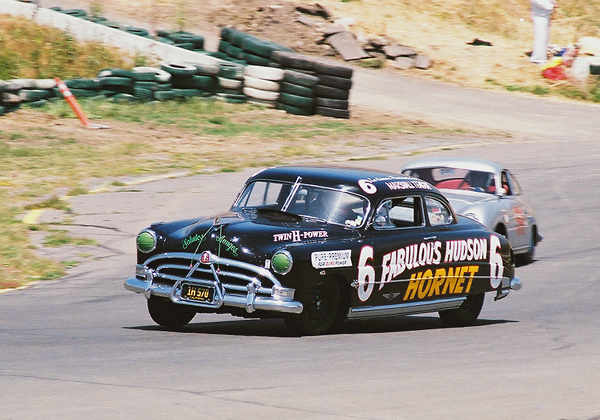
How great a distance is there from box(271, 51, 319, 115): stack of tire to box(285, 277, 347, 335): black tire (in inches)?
612

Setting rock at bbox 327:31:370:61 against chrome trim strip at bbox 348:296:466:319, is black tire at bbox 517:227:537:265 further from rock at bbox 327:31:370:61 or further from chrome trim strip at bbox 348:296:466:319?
rock at bbox 327:31:370:61

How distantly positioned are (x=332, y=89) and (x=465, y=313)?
48.2 feet

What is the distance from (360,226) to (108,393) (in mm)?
3445

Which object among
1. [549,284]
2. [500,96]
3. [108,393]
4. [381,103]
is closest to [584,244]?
[549,284]

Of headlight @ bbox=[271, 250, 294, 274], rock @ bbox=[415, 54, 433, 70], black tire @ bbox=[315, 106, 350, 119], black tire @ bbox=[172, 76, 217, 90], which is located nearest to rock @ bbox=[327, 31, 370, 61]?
rock @ bbox=[415, 54, 433, 70]

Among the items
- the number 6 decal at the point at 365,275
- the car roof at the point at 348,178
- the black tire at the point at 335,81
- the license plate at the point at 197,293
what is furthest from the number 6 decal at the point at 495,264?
the black tire at the point at 335,81

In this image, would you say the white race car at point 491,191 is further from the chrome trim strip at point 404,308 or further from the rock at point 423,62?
the rock at point 423,62

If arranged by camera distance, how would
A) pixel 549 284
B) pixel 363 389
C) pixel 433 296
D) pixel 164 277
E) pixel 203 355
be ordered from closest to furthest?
pixel 363 389
pixel 203 355
pixel 164 277
pixel 433 296
pixel 549 284

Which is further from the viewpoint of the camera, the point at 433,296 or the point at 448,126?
the point at 448,126

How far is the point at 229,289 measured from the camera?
8.14 m

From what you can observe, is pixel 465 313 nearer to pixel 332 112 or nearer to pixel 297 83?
pixel 297 83

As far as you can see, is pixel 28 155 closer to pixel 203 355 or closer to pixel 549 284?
pixel 549 284

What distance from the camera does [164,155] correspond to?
66.6ft

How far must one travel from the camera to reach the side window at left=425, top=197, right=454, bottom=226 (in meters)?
9.68
